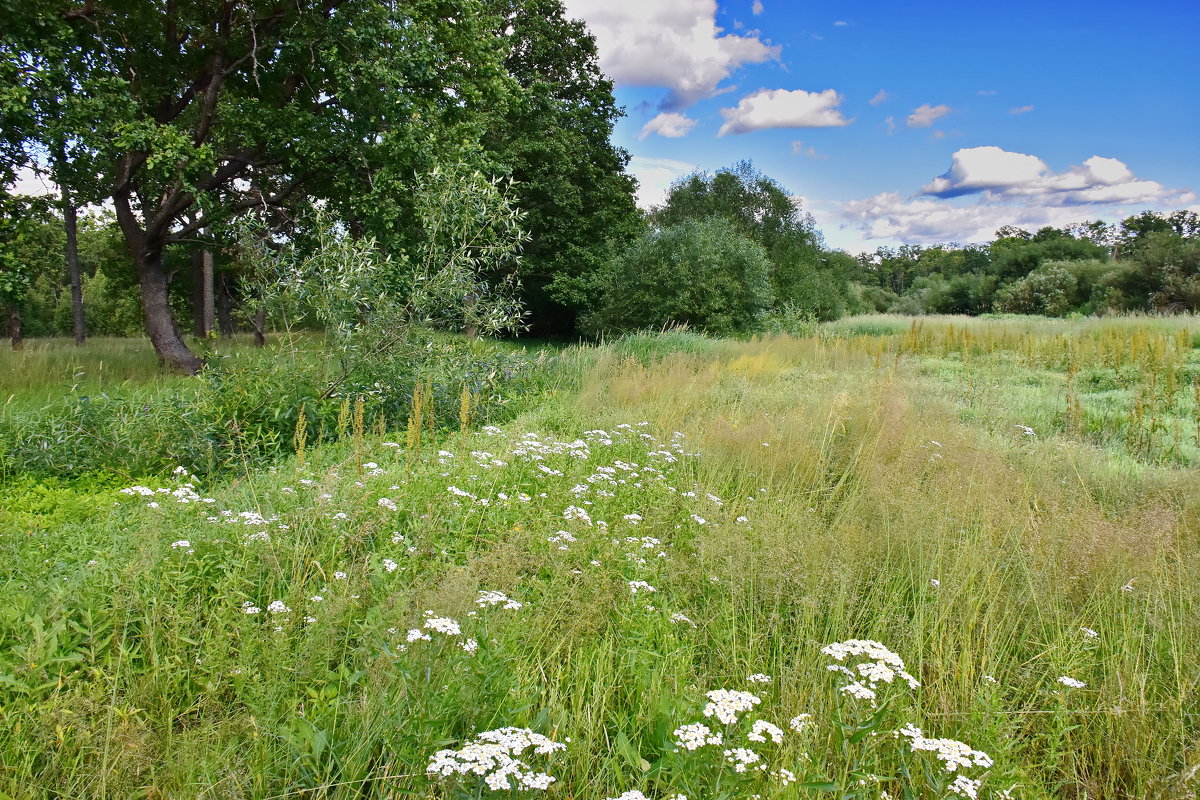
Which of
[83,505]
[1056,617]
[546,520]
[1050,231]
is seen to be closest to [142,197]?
[83,505]

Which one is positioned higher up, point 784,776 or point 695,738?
point 695,738

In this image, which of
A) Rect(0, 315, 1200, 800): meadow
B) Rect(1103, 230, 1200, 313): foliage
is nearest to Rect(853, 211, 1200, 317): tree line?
Rect(1103, 230, 1200, 313): foliage

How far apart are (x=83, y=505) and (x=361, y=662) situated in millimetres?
2845

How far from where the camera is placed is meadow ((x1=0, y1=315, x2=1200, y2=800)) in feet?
5.98

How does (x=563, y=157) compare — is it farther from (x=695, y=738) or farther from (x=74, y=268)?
(x=695, y=738)

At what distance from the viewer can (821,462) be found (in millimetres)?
5012

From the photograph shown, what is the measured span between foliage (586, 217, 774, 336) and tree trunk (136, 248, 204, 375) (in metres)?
11.5

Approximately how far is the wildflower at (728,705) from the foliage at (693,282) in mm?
16409

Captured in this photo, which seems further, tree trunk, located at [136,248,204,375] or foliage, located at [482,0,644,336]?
foliage, located at [482,0,644,336]

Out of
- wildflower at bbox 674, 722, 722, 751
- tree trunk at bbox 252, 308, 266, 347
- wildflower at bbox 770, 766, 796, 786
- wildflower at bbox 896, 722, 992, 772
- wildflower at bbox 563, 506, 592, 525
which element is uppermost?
tree trunk at bbox 252, 308, 266, 347

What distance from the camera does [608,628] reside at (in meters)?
2.55

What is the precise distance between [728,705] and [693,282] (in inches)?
676

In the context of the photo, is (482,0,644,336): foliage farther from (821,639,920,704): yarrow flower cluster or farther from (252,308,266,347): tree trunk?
(821,639,920,704): yarrow flower cluster

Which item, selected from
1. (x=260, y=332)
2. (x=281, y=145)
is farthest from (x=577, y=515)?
(x=260, y=332)
